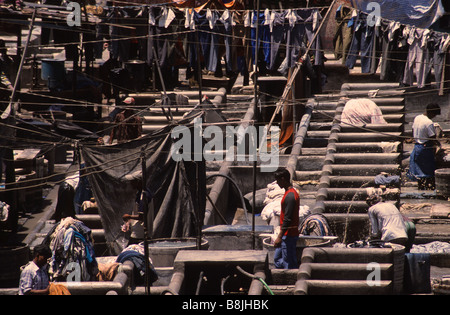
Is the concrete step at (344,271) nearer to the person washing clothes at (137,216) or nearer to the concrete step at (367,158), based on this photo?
the person washing clothes at (137,216)

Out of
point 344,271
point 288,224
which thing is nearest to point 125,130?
point 288,224

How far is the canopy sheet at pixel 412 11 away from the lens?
2073 centimetres

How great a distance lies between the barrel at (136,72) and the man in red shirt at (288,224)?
11.8m

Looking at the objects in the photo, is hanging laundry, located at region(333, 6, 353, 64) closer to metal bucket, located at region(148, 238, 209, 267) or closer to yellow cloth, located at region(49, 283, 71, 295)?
metal bucket, located at region(148, 238, 209, 267)

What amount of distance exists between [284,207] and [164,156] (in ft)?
8.58

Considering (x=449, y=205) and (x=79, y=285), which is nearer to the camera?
(x=79, y=285)

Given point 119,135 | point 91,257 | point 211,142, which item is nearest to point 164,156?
point 91,257

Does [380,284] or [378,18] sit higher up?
[378,18]

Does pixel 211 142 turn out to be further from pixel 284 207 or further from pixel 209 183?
pixel 284 207

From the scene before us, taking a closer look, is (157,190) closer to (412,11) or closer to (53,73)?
(412,11)

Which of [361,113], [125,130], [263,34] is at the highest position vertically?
[263,34]

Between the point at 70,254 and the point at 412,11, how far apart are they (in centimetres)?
1213

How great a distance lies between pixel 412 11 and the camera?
21.0 meters
